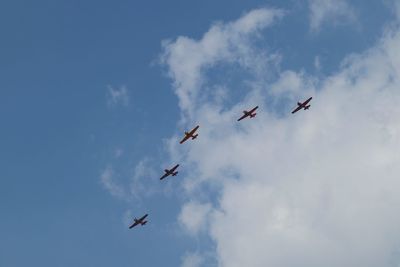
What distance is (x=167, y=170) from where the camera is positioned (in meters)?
200

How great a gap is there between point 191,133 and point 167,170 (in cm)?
1356

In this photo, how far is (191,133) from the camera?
198 meters
